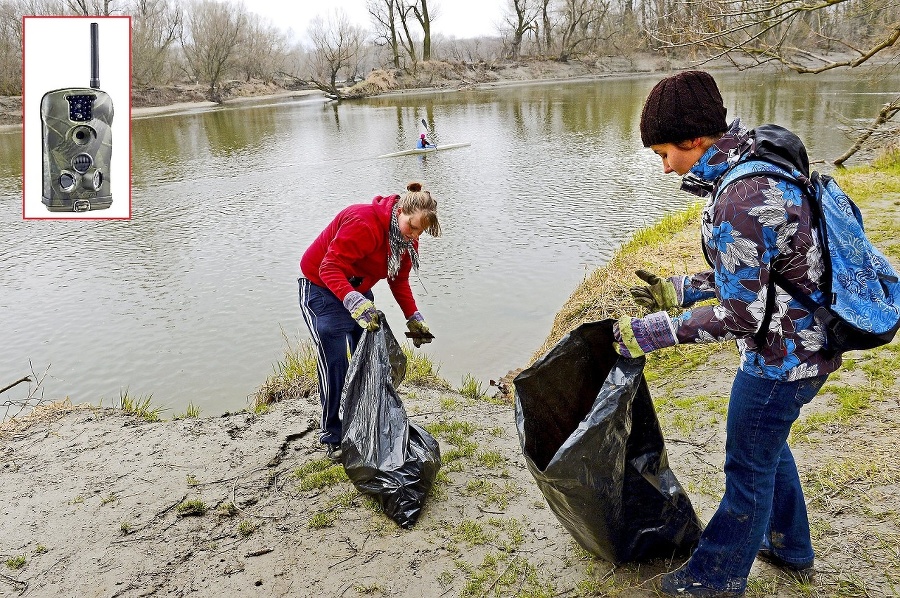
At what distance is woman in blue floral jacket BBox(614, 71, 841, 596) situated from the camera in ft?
5.81

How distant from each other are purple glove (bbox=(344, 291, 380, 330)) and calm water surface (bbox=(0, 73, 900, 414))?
2.83 meters

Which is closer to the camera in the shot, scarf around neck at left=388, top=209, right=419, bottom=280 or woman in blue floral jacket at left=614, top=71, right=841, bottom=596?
woman in blue floral jacket at left=614, top=71, right=841, bottom=596

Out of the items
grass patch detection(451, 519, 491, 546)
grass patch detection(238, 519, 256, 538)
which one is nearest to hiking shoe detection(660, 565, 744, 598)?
grass patch detection(451, 519, 491, 546)

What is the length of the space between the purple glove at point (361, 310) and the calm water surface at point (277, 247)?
2831 millimetres

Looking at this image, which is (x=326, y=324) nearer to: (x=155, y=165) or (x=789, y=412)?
(x=789, y=412)

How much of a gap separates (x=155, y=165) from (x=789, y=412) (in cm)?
1770

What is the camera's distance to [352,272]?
3.31m

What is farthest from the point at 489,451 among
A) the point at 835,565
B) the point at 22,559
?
the point at 22,559

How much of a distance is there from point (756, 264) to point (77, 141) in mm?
3667

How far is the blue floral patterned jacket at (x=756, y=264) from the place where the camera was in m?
1.76

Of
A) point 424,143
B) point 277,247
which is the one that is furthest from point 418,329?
point 424,143

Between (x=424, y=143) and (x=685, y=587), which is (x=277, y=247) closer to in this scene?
(x=424, y=143)

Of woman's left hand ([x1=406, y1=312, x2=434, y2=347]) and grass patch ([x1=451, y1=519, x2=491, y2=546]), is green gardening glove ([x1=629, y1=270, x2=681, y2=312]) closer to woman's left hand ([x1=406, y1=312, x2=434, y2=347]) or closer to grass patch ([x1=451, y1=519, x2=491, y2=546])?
grass patch ([x1=451, y1=519, x2=491, y2=546])

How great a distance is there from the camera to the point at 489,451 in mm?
3656
